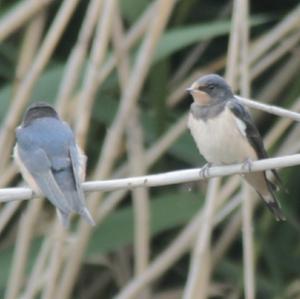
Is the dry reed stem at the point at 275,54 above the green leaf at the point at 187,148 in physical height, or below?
above

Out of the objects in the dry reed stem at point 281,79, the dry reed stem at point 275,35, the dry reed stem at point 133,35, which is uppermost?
the dry reed stem at point 133,35


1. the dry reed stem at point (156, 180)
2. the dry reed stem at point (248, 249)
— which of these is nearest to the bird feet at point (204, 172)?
the dry reed stem at point (156, 180)

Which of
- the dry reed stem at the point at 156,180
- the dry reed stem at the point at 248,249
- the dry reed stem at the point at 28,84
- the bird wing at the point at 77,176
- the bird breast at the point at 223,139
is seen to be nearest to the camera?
the dry reed stem at the point at 156,180

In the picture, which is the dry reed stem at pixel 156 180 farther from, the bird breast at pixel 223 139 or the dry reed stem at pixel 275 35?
the dry reed stem at pixel 275 35

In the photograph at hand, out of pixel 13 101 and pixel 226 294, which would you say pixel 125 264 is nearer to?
pixel 226 294

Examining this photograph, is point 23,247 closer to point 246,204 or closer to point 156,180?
point 246,204

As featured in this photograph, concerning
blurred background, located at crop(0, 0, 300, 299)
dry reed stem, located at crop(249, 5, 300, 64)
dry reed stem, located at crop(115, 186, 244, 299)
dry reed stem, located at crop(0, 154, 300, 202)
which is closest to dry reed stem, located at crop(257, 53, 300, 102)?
blurred background, located at crop(0, 0, 300, 299)

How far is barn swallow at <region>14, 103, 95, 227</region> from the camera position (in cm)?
237

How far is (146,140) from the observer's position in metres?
3.33

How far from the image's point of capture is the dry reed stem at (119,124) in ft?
9.89

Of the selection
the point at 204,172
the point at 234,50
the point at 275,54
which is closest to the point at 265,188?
the point at 204,172

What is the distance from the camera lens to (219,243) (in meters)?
3.28

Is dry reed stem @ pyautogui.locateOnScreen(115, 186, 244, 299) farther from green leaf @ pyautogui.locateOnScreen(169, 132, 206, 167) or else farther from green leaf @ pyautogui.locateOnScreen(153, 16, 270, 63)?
green leaf @ pyautogui.locateOnScreen(153, 16, 270, 63)

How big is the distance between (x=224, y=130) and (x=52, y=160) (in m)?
0.30
